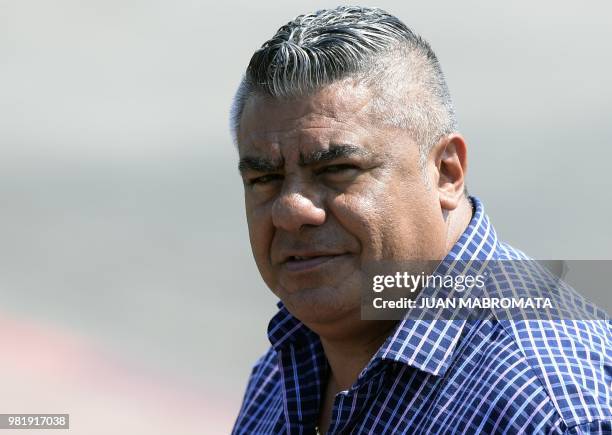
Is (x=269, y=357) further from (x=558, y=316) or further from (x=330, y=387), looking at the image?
(x=558, y=316)

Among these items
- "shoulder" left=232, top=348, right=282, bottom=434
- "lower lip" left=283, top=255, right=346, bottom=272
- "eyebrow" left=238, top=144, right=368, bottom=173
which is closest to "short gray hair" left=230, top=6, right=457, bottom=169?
"eyebrow" left=238, top=144, right=368, bottom=173

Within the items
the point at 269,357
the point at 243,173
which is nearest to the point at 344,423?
the point at 243,173

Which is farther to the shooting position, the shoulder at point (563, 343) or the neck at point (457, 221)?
the neck at point (457, 221)

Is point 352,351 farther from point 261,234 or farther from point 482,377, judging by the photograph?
point 482,377

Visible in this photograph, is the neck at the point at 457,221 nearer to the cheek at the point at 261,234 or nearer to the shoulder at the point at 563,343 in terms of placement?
the shoulder at the point at 563,343

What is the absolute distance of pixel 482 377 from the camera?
207 centimetres

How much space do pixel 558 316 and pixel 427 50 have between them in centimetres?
81

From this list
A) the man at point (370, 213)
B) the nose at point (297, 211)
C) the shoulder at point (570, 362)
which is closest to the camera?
the shoulder at point (570, 362)

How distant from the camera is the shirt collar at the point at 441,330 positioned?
2.20 m

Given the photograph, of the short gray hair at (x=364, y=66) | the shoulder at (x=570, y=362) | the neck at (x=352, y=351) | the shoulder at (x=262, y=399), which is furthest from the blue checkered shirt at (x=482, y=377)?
the shoulder at (x=262, y=399)

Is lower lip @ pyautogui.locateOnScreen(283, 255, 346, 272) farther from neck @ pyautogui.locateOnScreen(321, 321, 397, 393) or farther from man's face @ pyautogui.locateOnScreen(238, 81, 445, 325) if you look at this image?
neck @ pyautogui.locateOnScreen(321, 321, 397, 393)

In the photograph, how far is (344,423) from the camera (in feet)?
7.51

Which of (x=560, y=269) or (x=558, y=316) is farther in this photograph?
(x=560, y=269)

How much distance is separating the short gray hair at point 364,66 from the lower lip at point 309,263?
35 cm
